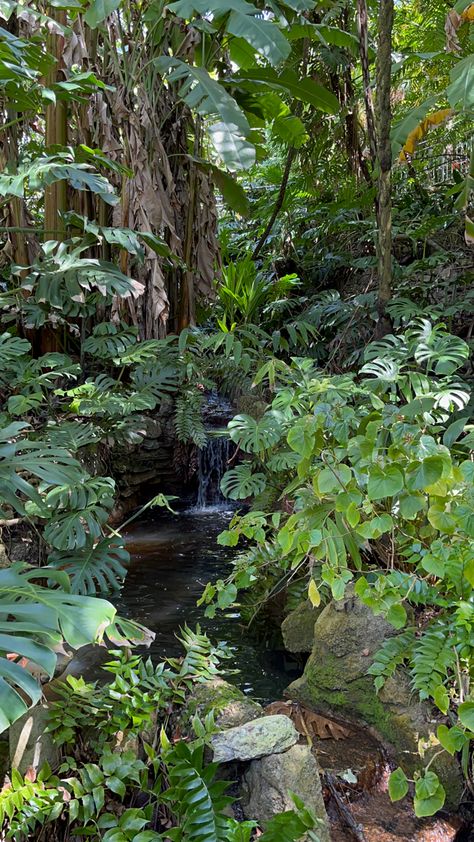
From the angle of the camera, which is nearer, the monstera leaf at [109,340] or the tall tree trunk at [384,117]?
the tall tree trunk at [384,117]

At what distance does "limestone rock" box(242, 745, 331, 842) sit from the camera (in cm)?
183

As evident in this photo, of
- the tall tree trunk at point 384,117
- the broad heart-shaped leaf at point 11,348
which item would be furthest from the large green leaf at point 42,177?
the tall tree trunk at point 384,117

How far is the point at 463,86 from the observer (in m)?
3.19

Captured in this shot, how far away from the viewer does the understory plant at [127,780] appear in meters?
1.59

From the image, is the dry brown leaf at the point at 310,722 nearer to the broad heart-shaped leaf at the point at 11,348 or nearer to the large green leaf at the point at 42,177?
the broad heart-shaped leaf at the point at 11,348

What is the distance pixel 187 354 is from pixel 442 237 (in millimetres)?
3337

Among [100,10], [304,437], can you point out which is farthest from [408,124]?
[304,437]

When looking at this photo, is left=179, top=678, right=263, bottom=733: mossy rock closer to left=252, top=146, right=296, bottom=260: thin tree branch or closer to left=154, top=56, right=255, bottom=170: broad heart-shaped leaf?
left=154, top=56, right=255, bottom=170: broad heart-shaped leaf

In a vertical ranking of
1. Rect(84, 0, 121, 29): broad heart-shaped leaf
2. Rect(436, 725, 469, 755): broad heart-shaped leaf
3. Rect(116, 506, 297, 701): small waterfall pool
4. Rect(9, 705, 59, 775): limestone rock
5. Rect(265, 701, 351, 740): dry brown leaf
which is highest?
Rect(84, 0, 121, 29): broad heart-shaped leaf

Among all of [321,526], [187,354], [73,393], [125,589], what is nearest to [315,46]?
[187,354]

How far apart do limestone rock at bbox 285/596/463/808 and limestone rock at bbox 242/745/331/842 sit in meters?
0.53

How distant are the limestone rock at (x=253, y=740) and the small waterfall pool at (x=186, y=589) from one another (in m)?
0.80

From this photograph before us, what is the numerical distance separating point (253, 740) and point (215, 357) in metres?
3.25

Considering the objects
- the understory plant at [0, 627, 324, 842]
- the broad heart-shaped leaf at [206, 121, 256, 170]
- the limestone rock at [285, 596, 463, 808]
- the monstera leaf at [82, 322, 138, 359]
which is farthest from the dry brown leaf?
the broad heart-shaped leaf at [206, 121, 256, 170]
